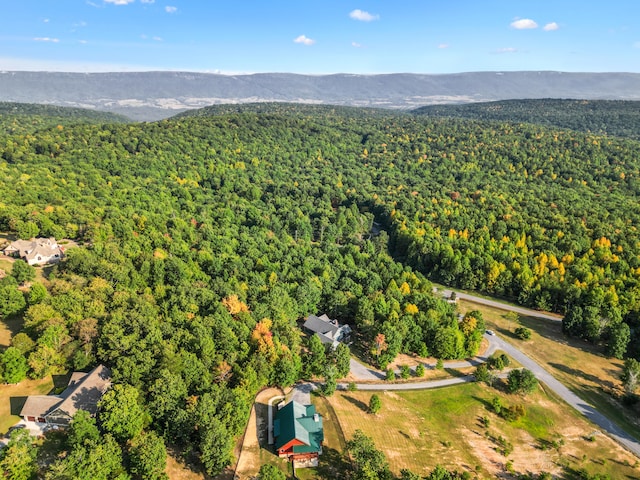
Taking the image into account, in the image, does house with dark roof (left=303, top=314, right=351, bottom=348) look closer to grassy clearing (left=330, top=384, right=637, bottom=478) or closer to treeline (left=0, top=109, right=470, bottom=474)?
treeline (left=0, top=109, right=470, bottom=474)

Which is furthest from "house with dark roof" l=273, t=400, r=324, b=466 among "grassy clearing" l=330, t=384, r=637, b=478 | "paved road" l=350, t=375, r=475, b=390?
"paved road" l=350, t=375, r=475, b=390

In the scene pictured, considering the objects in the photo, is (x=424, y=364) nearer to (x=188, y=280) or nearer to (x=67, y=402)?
(x=188, y=280)

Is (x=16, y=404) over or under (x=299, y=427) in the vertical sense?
over

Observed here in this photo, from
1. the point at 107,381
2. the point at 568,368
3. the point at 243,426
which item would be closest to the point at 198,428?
the point at 243,426

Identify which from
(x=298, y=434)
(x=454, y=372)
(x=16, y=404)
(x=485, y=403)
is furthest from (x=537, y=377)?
(x=16, y=404)

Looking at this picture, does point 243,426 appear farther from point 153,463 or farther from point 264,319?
point 264,319

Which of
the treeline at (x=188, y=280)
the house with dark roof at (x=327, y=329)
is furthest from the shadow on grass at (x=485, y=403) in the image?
the house with dark roof at (x=327, y=329)
